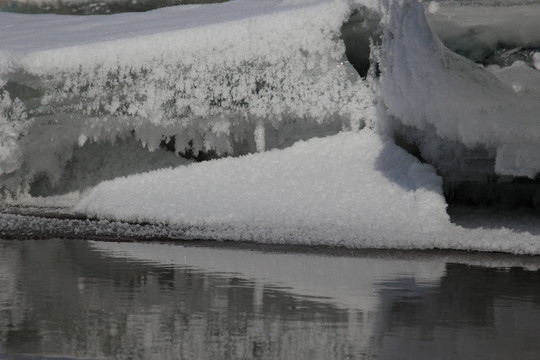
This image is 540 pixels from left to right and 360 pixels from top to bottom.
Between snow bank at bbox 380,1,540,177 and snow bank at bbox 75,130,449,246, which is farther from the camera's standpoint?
snow bank at bbox 75,130,449,246

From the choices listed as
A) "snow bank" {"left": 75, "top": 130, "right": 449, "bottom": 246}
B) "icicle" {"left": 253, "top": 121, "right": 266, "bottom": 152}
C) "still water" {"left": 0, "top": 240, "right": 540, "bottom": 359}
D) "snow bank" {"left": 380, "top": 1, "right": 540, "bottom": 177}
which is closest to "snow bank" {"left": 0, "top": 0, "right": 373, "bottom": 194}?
"icicle" {"left": 253, "top": 121, "right": 266, "bottom": 152}

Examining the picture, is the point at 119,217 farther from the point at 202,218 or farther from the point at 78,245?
the point at 78,245

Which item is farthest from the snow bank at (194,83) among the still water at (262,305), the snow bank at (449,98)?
the still water at (262,305)

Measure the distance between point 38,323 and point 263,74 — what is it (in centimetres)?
569

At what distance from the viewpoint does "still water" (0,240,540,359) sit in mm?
3088

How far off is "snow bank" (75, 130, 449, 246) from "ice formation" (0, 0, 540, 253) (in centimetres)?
2

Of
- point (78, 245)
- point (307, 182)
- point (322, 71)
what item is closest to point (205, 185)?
point (307, 182)

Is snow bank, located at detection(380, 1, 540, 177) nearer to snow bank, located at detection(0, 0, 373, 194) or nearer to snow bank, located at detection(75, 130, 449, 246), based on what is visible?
snow bank, located at detection(75, 130, 449, 246)

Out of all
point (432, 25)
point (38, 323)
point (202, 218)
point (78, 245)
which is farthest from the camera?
point (202, 218)

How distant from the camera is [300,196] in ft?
26.5

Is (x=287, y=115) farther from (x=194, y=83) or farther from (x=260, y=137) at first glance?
(x=194, y=83)

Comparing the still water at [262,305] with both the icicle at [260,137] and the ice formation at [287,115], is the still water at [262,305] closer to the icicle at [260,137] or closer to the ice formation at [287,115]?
the ice formation at [287,115]

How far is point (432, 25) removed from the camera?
7.18 meters

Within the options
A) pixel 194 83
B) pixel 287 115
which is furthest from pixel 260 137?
pixel 194 83
